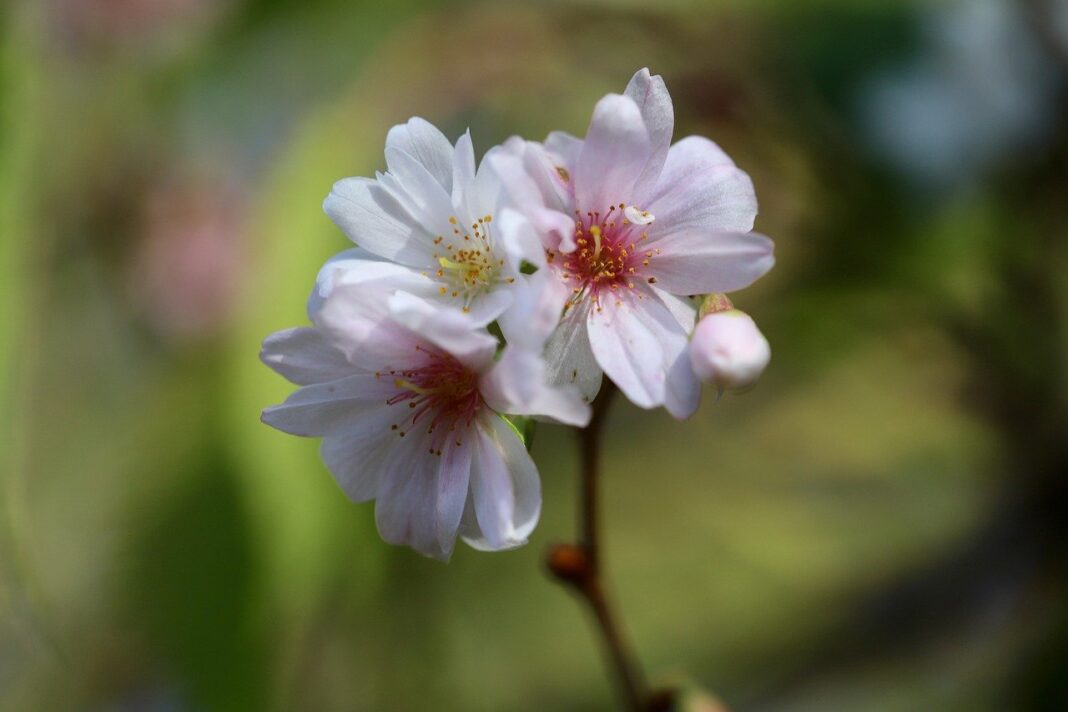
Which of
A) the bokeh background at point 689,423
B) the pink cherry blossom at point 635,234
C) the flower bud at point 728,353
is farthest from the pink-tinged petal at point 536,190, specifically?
the bokeh background at point 689,423

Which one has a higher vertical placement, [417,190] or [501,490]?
[417,190]

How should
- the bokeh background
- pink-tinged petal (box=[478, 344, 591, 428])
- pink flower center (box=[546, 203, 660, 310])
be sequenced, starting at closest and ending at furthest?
1. pink-tinged petal (box=[478, 344, 591, 428])
2. pink flower center (box=[546, 203, 660, 310])
3. the bokeh background

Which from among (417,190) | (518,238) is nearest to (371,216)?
(417,190)

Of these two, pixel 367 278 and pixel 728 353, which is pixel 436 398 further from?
pixel 728 353

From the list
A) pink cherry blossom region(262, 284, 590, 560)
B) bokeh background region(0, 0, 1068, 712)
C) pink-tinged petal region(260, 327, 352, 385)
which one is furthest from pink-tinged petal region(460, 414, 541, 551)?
bokeh background region(0, 0, 1068, 712)

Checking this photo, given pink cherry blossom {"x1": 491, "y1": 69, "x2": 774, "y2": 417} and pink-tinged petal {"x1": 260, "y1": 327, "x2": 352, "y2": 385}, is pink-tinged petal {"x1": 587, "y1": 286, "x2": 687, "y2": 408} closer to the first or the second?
pink cherry blossom {"x1": 491, "y1": 69, "x2": 774, "y2": 417}

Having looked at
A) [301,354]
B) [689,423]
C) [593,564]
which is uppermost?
[301,354]

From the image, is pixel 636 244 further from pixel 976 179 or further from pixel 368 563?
pixel 976 179
